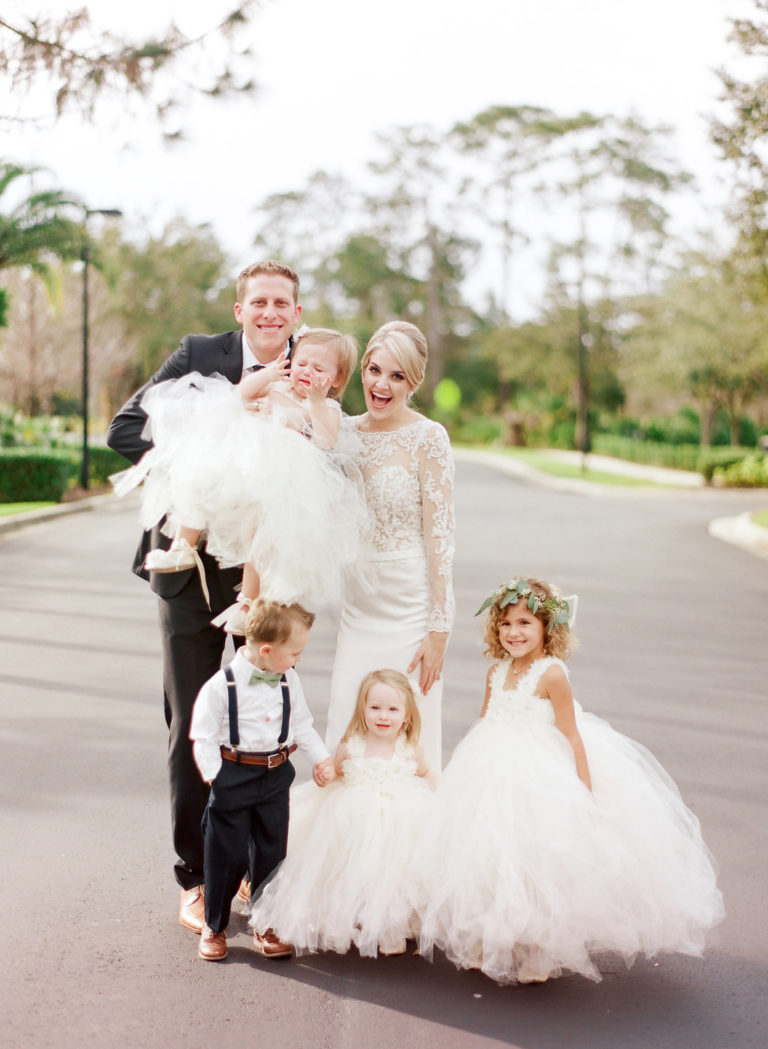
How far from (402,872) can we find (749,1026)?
1111mm

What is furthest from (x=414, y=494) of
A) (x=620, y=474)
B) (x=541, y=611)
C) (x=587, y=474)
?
(x=620, y=474)

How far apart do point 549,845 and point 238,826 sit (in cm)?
100

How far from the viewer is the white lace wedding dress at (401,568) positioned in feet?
12.9

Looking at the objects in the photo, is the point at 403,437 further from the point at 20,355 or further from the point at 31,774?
the point at 20,355

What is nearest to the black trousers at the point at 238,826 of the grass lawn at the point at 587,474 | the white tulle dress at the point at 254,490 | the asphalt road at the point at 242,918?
the asphalt road at the point at 242,918

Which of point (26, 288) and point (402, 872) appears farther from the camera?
point (26, 288)

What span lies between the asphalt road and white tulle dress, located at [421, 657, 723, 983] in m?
0.18

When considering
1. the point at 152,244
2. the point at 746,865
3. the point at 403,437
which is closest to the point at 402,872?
the point at 403,437

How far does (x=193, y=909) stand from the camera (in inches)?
159

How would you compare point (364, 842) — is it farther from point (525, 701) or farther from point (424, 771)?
point (525, 701)

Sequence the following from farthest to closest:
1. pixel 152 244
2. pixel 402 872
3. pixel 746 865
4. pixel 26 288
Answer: pixel 152 244 < pixel 26 288 < pixel 746 865 < pixel 402 872

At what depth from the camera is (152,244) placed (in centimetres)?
5531

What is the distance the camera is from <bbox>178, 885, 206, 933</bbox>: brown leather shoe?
13.1 ft

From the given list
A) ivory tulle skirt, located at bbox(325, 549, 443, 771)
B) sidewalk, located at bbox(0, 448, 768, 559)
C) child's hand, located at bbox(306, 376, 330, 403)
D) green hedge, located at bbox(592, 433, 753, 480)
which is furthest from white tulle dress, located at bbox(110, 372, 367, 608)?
green hedge, located at bbox(592, 433, 753, 480)
